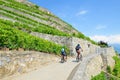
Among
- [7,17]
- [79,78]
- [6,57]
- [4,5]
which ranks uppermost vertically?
[4,5]

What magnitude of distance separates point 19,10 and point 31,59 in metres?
27.7

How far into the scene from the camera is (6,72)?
16.6m

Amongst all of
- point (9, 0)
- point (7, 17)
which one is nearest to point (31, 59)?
point (7, 17)

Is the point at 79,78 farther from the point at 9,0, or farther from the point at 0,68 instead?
the point at 9,0

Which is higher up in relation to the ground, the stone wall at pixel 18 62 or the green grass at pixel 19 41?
the green grass at pixel 19 41

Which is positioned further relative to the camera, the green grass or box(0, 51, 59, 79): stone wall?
the green grass

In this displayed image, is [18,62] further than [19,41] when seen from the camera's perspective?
No

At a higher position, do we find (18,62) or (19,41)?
(19,41)

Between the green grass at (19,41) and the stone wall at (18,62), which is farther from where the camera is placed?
the green grass at (19,41)

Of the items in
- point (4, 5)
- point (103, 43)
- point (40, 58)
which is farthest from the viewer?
point (103, 43)

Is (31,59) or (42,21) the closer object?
(31,59)

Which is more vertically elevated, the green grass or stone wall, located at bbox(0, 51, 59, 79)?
the green grass

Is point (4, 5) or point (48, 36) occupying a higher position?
point (4, 5)

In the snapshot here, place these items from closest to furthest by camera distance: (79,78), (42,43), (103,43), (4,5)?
(79,78), (42,43), (4,5), (103,43)
